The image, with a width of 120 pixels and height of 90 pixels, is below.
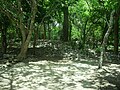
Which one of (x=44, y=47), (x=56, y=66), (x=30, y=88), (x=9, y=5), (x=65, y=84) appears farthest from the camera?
(x=44, y=47)

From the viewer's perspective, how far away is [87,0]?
16172 mm

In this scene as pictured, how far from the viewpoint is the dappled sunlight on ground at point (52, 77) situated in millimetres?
8320

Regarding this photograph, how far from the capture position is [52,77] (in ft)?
31.1

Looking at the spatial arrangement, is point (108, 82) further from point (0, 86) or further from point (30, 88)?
point (0, 86)

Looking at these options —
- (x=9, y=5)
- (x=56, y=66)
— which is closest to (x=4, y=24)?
(x=9, y=5)

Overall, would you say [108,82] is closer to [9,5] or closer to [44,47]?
[9,5]

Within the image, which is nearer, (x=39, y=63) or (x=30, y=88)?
(x=30, y=88)

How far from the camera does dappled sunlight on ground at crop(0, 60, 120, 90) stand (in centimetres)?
832

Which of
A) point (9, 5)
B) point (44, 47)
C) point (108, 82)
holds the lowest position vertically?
point (108, 82)

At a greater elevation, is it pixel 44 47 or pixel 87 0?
pixel 87 0

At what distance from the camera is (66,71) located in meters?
10.5

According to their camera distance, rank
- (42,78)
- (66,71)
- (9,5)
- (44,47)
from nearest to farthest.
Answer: (42,78)
(66,71)
(9,5)
(44,47)

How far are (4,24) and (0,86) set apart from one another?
26.8ft

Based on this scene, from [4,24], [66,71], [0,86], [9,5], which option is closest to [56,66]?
[66,71]
